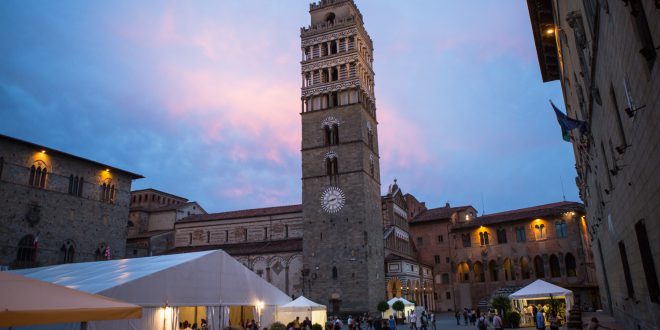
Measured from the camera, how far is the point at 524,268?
52.0 m

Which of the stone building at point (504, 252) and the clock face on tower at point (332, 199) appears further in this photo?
the stone building at point (504, 252)

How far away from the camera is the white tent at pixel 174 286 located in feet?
58.4

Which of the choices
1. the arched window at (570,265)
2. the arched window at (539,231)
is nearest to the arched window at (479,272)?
the arched window at (539,231)

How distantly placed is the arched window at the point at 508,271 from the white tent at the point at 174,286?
34988 millimetres

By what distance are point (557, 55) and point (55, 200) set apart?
127 ft

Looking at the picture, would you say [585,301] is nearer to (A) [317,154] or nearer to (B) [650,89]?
(A) [317,154]

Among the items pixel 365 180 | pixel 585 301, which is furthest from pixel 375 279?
pixel 585 301

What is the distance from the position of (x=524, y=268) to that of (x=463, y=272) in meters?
6.82

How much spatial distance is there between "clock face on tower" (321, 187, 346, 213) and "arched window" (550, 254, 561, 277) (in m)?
24.5

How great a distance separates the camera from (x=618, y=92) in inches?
387

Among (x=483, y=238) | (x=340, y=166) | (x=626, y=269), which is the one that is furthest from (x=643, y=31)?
(x=483, y=238)

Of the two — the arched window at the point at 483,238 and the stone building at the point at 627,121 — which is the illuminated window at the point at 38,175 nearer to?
the stone building at the point at 627,121

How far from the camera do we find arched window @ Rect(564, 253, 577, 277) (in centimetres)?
4844

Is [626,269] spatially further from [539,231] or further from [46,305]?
[539,231]
